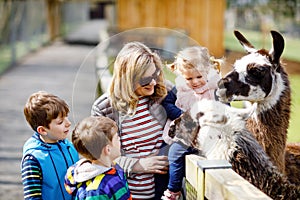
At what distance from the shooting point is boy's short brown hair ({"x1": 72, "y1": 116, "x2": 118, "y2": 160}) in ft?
9.21

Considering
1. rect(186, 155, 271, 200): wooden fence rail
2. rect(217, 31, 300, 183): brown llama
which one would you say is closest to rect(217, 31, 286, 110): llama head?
rect(217, 31, 300, 183): brown llama

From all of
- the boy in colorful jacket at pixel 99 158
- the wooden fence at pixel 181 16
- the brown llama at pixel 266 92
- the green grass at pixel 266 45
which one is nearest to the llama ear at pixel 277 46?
the brown llama at pixel 266 92

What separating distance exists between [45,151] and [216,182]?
3.60 ft

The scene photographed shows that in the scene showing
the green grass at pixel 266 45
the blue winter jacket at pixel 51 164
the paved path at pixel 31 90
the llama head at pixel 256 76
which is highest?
the llama head at pixel 256 76

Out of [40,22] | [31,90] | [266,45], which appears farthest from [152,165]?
[40,22]

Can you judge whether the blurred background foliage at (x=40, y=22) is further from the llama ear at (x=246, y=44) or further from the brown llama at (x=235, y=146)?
the brown llama at (x=235, y=146)

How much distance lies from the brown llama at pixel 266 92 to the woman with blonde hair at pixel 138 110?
363 millimetres

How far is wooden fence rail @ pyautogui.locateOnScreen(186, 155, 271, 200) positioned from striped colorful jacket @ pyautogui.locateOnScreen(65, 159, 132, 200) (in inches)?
12.5

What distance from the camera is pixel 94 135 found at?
2799 mm

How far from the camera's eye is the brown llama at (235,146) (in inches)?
119

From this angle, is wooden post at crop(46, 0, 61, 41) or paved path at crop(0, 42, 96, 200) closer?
paved path at crop(0, 42, 96, 200)

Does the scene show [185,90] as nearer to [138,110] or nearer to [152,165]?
[138,110]

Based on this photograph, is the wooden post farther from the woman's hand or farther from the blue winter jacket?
the woman's hand

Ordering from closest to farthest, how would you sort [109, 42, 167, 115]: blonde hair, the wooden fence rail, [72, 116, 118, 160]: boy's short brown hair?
the wooden fence rail
[72, 116, 118, 160]: boy's short brown hair
[109, 42, 167, 115]: blonde hair
